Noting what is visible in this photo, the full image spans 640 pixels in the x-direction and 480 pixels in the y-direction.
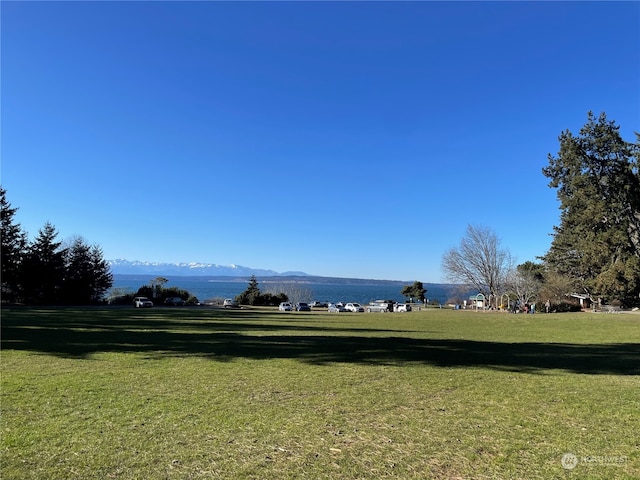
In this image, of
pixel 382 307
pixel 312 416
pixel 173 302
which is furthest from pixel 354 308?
pixel 312 416

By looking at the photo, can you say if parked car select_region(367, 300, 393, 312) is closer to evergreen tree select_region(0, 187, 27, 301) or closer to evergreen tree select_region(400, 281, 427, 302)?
evergreen tree select_region(400, 281, 427, 302)

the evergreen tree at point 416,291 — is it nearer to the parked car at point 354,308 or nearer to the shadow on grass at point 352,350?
the parked car at point 354,308

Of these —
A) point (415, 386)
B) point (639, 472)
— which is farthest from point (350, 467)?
point (415, 386)

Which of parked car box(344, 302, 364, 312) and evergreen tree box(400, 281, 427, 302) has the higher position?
evergreen tree box(400, 281, 427, 302)

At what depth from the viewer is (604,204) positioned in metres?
44.7

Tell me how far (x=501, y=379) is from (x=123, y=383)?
763cm

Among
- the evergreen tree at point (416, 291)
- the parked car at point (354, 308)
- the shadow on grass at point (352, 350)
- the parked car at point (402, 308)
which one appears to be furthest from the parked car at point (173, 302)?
the evergreen tree at point (416, 291)

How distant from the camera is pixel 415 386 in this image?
8172mm

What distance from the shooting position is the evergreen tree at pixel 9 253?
165 feet

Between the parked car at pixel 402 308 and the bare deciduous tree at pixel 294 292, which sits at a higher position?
the bare deciduous tree at pixel 294 292

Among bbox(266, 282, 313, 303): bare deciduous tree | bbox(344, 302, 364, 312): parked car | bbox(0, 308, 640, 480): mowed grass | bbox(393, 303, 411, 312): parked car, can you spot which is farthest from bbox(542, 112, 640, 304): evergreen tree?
bbox(266, 282, 313, 303): bare deciduous tree

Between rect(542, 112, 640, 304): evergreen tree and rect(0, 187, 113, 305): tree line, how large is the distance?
6105 cm

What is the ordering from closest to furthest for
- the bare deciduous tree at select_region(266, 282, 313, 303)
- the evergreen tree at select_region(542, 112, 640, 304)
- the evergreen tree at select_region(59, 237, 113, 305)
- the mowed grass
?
the mowed grass < the evergreen tree at select_region(542, 112, 640, 304) < the evergreen tree at select_region(59, 237, 113, 305) < the bare deciduous tree at select_region(266, 282, 313, 303)

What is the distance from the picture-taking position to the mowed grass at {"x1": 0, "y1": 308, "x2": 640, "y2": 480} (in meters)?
4.30
